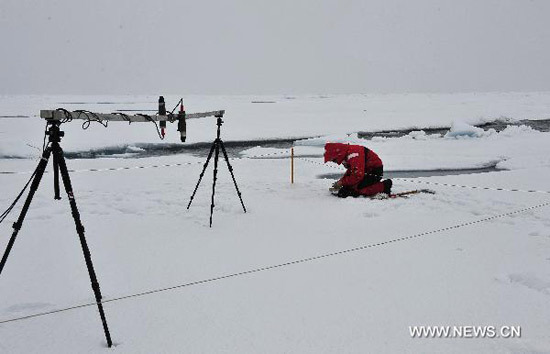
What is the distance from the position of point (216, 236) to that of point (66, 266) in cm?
205

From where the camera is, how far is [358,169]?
8500 millimetres

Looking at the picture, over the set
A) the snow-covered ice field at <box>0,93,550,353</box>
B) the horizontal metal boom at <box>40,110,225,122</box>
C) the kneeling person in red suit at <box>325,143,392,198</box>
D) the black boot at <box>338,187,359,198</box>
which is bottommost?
the snow-covered ice field at <box>0,93,550,353</box>

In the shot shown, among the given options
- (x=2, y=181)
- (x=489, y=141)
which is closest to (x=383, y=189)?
(x=2, y=181)

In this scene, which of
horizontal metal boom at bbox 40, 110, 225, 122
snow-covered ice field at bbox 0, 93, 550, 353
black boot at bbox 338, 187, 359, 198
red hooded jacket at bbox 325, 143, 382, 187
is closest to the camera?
horizontal metal boom at bbox 40, 110, 225, 122

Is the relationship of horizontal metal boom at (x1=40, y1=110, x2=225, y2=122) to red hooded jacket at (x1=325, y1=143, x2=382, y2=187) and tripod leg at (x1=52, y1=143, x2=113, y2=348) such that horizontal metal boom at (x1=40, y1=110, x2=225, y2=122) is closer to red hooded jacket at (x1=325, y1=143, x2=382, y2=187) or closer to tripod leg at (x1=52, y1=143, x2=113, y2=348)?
tripod leg at (x1=52, y1=143, x2=113, y2=348)

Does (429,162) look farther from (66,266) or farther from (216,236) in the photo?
(66,266)

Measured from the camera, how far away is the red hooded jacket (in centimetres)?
852

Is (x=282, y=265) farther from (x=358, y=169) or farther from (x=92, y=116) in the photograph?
(x=358, y=169)

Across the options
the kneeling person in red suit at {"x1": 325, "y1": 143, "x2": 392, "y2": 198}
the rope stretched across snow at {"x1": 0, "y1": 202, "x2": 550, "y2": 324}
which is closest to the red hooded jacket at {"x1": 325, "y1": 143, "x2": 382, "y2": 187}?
the kneeling person in red suit at {"x1": 325, "y1": 143, "x2": 392, "y2": 198}

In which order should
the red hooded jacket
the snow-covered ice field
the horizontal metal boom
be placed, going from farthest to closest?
the red hooded jacket → the snow-covered ice field → the horizontal metal boom

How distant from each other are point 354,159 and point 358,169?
22 cm

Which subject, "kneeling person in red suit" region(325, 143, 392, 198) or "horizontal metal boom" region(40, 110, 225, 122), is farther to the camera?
"kneeling person in red suit" region(325, 143, 392, 198)

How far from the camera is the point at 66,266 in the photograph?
16.4 ft

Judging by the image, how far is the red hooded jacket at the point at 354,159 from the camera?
8.52 m
